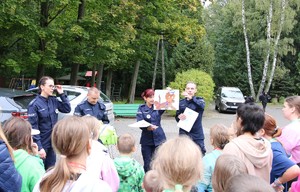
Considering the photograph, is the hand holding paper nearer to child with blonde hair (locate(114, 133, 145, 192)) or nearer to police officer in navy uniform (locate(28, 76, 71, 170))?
police officer in navy uniform (locate(28, 76, 71, 170))

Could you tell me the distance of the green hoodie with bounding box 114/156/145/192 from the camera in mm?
3961

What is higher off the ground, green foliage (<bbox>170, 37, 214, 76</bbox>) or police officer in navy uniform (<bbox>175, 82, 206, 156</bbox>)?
green foliage (<bbox>170, 37, 214, 76</bbox>)

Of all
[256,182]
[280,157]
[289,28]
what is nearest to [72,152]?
[256,182]

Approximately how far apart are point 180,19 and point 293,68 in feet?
82.1

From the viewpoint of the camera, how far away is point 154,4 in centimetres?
1988

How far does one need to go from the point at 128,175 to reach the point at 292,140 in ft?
6.22

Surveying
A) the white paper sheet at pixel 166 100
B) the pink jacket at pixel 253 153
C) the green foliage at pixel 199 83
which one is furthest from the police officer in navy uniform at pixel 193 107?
the green foliage at pixel 199 83

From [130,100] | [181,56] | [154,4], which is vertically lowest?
[130,100]

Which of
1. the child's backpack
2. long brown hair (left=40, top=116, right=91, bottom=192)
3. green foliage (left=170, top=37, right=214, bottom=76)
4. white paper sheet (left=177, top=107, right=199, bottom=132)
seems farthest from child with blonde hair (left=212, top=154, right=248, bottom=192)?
green foliage (left=170, top=37, right=214, bottom=76)

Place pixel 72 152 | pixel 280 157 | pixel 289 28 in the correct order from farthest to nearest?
pixel 289 28, pixel 280 157, pixel 72 152

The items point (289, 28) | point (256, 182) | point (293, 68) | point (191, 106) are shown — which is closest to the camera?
point (256, 182)

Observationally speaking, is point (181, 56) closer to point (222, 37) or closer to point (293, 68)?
point (222, 37)

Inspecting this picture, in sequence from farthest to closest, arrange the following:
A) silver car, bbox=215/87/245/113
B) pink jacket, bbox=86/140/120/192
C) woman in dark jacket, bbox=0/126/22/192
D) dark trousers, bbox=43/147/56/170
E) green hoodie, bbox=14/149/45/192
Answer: silver car, bbox=215/87/245/113 → dark trousers, bbox=43/147/56/170 → pink jacket, bbox=86/140/120/192 → green hoodie, bbox=14/149/45/192 → woman in dark jacket, bbox=0/126/22/192

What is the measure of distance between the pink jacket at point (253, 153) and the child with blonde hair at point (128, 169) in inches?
46.2
